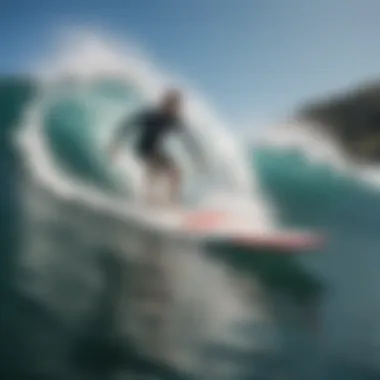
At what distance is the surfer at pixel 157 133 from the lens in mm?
1283

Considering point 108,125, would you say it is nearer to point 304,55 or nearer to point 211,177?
point 211,177

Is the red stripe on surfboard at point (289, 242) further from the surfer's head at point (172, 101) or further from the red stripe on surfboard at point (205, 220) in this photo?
the surfer's head at point (172, 101)

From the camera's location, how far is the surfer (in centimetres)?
128

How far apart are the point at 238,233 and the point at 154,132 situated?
21cm

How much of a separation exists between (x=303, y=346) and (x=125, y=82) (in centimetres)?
51

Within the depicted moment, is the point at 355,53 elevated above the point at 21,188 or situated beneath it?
elevated above

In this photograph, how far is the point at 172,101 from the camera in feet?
4.25

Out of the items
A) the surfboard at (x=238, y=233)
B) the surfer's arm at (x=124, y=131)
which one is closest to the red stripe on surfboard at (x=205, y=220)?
the surfboard at (x=238, y=233)

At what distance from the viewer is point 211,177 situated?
128 cm

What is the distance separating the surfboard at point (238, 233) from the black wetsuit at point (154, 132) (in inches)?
4.1

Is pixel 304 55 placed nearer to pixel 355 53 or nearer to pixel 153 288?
pixel 355 53

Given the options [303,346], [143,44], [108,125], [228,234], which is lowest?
[303,346]

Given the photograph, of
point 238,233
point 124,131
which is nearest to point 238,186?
point 238,233

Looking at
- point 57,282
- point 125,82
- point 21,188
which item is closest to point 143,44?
point 125,82
